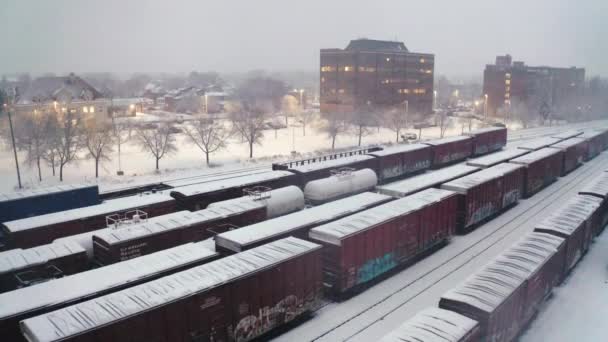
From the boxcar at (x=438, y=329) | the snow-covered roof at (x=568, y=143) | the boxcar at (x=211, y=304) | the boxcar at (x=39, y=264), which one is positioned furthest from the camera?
the snow-covered roof at (x=568, y=143)

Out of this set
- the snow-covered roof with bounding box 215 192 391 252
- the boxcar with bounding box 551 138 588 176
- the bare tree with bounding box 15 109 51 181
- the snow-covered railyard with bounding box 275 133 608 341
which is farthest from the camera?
the bare tree with bounding box 15 109 51 181

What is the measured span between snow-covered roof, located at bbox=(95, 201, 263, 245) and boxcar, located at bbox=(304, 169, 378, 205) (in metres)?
5.41

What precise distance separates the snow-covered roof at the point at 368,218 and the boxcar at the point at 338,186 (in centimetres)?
646

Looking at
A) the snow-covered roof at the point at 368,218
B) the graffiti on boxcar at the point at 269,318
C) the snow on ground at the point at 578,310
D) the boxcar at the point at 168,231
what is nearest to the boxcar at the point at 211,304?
the graffiti on boxcar at the point at 269,318

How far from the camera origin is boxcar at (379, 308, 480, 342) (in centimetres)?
1159

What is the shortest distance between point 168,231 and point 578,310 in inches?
717

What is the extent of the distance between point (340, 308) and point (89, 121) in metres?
48.1

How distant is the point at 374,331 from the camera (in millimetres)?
17297

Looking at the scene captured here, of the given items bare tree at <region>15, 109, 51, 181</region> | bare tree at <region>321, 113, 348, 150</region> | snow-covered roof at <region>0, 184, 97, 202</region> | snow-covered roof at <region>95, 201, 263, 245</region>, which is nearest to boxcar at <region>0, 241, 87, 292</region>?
snow-covered roof at <region>95, 201, 263, 245</region>

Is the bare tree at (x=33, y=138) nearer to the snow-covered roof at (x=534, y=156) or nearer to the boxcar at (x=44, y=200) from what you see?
the boxcar at (x=44, y=200)

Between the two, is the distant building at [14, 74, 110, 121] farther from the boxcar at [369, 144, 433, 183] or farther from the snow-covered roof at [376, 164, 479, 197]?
the snow-covered roof at [376, 164, 479, 197]

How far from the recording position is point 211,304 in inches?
553

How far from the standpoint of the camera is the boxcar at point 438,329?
11.6m

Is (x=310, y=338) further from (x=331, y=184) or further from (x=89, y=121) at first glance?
(x=89, y=121)
